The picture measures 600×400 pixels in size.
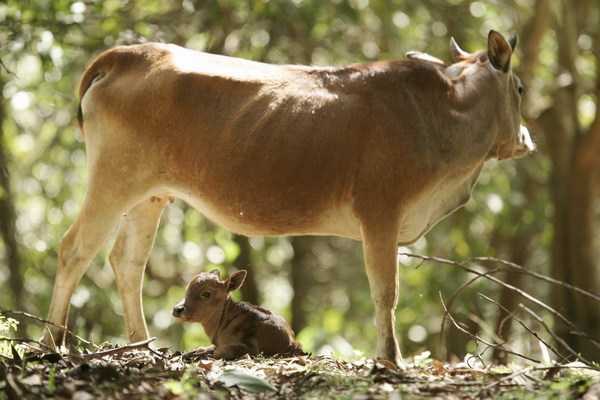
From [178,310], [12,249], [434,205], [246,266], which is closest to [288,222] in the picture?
[178,310]

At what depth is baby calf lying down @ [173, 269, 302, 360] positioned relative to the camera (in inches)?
275

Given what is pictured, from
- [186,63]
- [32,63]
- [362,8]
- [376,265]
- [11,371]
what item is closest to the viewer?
[11,371]

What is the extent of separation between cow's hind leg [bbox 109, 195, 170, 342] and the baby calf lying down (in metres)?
1.02

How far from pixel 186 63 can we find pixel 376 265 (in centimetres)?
229

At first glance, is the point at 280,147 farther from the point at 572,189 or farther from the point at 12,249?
the point at 12,249

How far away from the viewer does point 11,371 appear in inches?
200

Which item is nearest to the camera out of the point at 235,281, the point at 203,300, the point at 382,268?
the point at 382,268

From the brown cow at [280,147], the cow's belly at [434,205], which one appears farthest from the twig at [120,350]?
the cow's belly at [434,205]

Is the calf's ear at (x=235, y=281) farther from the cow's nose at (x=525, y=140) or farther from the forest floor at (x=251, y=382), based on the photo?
the cow's nose at (x=525, y=140)

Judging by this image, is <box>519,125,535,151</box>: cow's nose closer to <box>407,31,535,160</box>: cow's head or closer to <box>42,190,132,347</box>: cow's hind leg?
<box>407,31,535,160</box>: cow's head

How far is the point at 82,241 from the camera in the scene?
24.5 feet

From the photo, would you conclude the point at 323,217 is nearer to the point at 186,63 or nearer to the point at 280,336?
the point at 280,336

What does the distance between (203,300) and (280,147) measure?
137cm

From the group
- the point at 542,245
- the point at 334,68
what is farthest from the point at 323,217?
the point at 542,245
